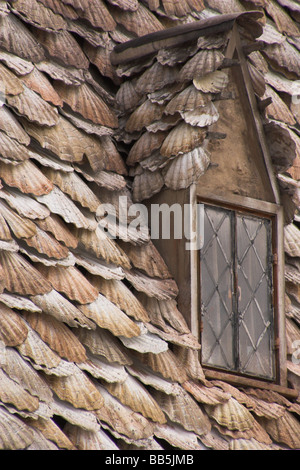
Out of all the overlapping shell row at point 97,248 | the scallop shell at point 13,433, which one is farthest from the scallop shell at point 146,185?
the scallop shell at point 13,433

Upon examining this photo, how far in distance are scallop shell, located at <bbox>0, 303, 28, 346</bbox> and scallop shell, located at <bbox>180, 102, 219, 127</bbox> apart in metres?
1.29

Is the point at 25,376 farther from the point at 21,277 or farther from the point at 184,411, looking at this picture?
the point at 184,411

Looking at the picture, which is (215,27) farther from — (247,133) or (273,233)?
(273,233)

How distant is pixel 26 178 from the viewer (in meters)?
5.39

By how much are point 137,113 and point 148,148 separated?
0.66 ft

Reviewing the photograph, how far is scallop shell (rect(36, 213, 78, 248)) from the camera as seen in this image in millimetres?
5352

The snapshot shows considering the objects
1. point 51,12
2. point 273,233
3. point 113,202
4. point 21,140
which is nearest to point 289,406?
point 273,233

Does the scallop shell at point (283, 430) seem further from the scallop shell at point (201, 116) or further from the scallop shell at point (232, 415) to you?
the scallop shell at point (201, 116)

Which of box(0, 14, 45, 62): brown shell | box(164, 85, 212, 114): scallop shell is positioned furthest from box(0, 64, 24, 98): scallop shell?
box(164, 85, 212, 114): scallop shell

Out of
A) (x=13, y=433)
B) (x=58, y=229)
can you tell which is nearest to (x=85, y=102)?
(x=58, y=229)

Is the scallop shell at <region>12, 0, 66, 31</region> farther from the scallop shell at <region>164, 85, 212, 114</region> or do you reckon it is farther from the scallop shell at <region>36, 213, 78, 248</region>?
the scallop shell at <region>36, 213, 78, 248</region>

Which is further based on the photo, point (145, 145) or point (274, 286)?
point (274, 286)

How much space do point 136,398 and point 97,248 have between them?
2.32ft

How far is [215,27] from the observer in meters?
5.72
